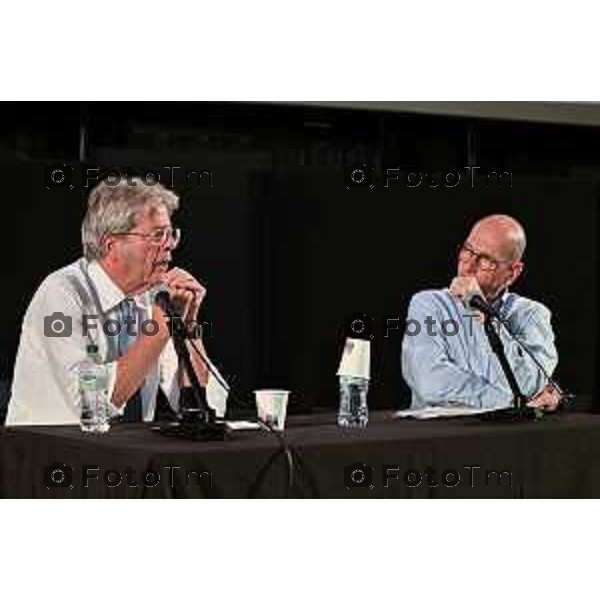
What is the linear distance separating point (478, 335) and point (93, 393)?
53.4 inches

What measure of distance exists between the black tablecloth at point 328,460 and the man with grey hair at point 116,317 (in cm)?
15

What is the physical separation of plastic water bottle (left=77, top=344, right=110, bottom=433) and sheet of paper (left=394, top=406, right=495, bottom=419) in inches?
39.0

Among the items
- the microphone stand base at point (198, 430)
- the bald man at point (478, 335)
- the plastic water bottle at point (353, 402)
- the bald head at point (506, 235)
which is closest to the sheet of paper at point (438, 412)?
the bald man at point (478, 335)

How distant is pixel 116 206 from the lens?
3.86 meters

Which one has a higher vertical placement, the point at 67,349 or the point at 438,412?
the point at 67,349

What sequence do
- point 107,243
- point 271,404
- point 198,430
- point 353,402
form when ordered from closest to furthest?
point 198,430
point 271,404
point 107,243
point 353,402

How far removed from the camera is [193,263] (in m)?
3.89

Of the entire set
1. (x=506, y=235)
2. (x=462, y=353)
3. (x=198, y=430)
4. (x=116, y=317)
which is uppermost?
(x=506, y=235)

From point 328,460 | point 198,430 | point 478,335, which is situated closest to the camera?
point 198,430

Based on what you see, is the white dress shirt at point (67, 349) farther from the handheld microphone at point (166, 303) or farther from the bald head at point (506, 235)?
the bald head at point (506, 235)

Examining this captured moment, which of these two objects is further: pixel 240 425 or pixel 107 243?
pixel 107 243

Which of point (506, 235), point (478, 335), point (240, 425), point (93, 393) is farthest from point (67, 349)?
point (506, 235)

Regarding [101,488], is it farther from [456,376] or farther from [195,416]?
[456,376]

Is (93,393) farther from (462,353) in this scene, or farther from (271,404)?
(462,353)
